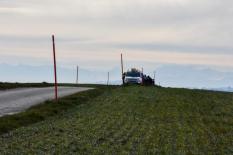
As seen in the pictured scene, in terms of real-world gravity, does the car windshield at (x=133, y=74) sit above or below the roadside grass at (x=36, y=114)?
above

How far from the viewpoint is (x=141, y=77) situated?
76.4 metres

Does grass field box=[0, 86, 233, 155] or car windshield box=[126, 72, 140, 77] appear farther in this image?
car windshield box=[126, 72, 140, 77]

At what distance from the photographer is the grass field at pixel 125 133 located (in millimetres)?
16781

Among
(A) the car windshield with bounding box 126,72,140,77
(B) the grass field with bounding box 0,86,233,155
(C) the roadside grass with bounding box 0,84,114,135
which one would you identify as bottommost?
(B) the grass field with bounding box 0,86,233,155

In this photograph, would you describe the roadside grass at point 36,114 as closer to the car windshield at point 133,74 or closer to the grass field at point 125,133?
the grass field at point 125,133

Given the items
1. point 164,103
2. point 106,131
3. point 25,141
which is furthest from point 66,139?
point 164,103

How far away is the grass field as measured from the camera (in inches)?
661

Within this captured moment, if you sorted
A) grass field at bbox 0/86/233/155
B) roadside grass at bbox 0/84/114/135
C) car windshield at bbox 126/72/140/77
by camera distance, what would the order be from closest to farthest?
1. grass field at bbox 0/86/233/155
2. roadside grass at bbox 0/84/114/135
3. car windshield at bbox 126/72/140/77

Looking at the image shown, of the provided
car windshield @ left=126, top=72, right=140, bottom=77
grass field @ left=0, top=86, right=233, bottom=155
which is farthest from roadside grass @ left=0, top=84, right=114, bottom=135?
car windshield @ left=126, top=72, right=140, bottom=77

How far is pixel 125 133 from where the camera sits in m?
20.1

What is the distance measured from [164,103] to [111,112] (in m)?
8.18

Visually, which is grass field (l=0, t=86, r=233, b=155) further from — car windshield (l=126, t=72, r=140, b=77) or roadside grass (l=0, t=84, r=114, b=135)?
car windshield (l=126, t=72, r=140, b=77)

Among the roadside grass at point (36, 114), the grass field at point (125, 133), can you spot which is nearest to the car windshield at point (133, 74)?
the roadside grass at point (36, 114)

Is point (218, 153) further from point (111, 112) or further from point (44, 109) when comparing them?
point (44, 109)
